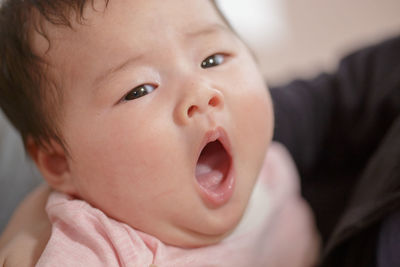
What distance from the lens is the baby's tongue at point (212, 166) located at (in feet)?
1.80

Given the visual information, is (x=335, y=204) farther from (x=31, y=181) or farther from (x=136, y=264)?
(x=31, y=181)

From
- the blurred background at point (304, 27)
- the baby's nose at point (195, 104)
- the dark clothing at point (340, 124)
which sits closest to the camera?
the baby's nose at point (195, 104)

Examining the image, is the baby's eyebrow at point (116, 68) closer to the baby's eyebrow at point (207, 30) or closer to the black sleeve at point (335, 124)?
the baby's eyebrow at point (207, 30)

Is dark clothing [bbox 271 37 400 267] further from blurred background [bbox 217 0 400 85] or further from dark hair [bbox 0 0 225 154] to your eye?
blurred background [bbox 217 0 400 85]

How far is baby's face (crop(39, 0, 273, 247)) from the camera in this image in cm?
50

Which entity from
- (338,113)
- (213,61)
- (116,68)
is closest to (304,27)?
(338,113)

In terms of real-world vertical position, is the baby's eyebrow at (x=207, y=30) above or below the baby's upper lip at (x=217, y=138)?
above

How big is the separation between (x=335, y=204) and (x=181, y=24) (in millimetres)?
517

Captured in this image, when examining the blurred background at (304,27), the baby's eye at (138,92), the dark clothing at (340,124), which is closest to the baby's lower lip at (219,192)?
the baby's eye at (138,92)

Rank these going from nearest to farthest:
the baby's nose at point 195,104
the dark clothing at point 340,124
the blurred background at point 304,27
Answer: the baby's nose at point 195,104
the dark clothing at point 340,124
the blurred background at point 304,27

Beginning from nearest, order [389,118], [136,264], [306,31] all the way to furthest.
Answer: [136,264], [389,118], [306,31]

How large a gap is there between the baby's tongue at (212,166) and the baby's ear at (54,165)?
0.18m

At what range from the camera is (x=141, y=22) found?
0.50m

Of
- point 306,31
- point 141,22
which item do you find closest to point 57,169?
point 141,22
